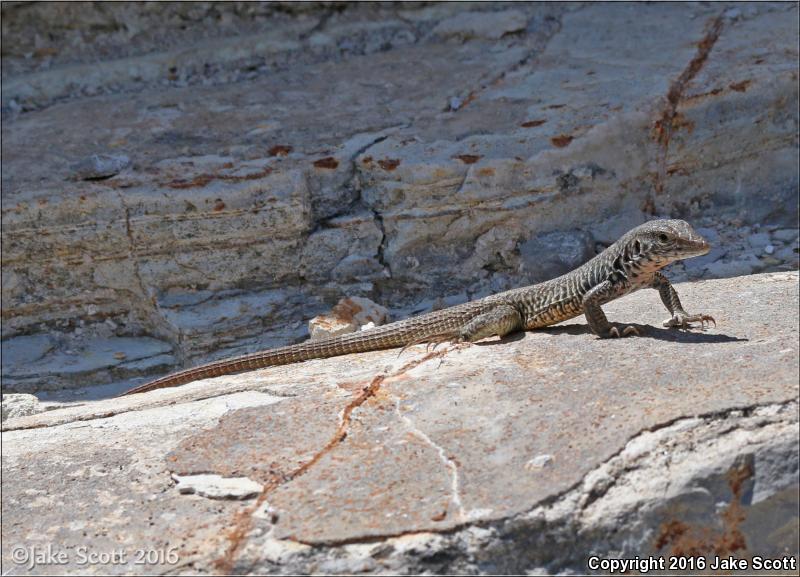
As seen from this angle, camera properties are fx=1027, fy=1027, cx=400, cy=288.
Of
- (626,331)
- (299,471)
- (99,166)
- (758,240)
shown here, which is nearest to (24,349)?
(99,166)

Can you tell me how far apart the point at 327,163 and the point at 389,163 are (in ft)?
1.23

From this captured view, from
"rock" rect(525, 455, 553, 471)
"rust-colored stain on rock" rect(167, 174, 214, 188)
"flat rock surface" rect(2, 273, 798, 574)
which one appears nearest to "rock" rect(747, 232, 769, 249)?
"flat rock surface" rect(2, 273, 798, 574)

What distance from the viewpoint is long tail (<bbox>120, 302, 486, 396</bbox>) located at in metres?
4.68

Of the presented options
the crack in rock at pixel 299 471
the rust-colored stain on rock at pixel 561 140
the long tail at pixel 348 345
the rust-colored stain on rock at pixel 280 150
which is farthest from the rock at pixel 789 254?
the rust-colored stain on rock at pixel 280 150

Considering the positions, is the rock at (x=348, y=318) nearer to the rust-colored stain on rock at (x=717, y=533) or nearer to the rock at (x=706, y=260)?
the rock at (x=706, y=260)

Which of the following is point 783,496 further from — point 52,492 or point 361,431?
point 52,492

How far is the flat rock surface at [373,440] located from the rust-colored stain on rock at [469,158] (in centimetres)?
200

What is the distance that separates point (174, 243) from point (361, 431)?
2.80 m

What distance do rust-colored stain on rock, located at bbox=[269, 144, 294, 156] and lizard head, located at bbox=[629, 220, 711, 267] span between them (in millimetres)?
2661

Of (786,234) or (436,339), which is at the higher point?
(436,339)

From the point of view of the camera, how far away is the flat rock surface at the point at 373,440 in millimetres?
3113

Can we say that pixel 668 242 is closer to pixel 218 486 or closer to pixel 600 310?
pixel 600 310

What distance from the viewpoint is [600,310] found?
4.25m

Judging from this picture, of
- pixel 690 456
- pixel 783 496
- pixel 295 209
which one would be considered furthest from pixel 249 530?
pixel 295 209
